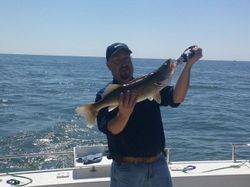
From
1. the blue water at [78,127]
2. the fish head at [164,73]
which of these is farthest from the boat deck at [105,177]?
the blue water at [78,127]

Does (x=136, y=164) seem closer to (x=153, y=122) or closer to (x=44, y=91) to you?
(x=153, y=122)

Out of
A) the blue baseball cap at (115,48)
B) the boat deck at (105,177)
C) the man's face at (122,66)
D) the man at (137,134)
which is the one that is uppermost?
the blue baseball cap at (115,48)

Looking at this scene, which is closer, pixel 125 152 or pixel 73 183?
pixel 125 152

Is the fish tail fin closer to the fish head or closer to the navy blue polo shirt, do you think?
the navy blue polo shirt

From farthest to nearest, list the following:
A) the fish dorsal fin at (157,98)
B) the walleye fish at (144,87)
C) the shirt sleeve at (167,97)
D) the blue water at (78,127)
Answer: the blue water at (78,127), the shirt sleeve at (167,97), the fish dorsal fin at (157,98), the walleye fish at (144,87)

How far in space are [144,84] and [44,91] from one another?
1226 inches

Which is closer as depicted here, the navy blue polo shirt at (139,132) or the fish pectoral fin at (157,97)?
the fish pectoral fin at (157,97)

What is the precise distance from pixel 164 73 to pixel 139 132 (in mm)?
587

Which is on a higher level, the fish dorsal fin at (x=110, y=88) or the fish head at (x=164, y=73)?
the fish head at (x=164, y=73)

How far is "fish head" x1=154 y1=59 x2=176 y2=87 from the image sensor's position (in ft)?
11.7

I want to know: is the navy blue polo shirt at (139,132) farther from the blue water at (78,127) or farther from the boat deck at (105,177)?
the blue water at (78,127)

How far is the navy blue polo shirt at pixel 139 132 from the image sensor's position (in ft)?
12.4

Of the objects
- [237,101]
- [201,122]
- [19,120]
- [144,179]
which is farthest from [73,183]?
[237,101]

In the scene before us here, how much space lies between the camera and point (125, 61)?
3.76 m
